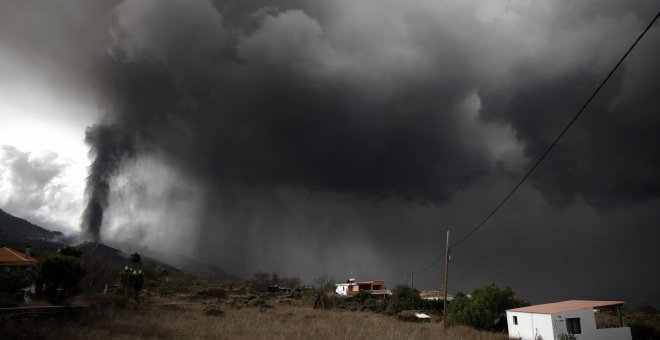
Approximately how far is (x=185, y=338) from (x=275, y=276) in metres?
118

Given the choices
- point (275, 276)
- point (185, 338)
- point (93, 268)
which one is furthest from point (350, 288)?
point (185, 338)


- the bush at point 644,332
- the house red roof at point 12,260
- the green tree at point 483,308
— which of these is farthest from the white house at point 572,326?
the house red roof at point 12,260

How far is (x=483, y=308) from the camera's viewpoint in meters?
42.4

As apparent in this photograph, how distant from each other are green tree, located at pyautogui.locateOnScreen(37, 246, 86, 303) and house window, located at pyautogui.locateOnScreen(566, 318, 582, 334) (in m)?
44.2

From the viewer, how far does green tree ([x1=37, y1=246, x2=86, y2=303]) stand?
3259cm

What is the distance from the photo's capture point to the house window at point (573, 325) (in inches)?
1311

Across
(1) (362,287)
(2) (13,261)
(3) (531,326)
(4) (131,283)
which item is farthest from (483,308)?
(1) (362,287)

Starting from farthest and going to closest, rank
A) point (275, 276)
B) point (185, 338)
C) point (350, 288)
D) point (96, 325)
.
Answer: point (275, 276) < point (350, 288) < point (96, 325) < point (185, 338)

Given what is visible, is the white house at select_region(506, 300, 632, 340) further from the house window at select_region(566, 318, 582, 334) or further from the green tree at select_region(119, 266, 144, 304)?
the green tree at select_region(119, 266, 144, 304)

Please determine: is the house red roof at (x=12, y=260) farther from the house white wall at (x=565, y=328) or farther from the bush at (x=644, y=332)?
the bush at (x=644, y=332)

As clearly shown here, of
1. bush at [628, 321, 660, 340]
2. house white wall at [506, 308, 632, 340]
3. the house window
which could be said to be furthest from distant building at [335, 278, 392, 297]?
the house window

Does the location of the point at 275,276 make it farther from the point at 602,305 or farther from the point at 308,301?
the point at 602,305

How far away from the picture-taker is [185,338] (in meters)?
21.2

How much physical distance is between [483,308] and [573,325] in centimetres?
1012
